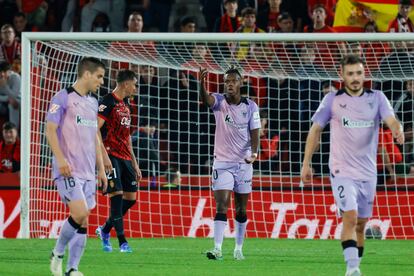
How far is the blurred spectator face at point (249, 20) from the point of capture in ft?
63.4

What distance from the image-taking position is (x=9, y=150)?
60.4ft

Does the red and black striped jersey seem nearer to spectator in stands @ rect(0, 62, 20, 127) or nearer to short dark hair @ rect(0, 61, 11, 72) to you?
short dark hair @ rect(0, 61, 11, 72)

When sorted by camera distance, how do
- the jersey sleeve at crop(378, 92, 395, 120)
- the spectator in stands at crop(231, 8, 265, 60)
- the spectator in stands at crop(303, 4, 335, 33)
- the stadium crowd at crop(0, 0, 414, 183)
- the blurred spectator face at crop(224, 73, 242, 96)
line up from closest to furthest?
the jersey sleeve at crop(378, 92, 395, 120)
the blurred spectator face at crop(224, 73, 242, 96)
the stadium crowd at crop(0, 0, 414, 183)
the spectator in stands at crop(231, 8, 265, 60)
the spectator in stands at crop(303, 4, 335, 33)

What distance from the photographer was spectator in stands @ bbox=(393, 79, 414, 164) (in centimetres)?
1817

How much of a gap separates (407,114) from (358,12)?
2070mm

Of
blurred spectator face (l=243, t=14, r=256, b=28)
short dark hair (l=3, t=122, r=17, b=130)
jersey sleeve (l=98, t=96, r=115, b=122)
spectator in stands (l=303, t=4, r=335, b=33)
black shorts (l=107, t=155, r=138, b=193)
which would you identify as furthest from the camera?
blurred spectator face (l=243, t=14, r=256, b=28)

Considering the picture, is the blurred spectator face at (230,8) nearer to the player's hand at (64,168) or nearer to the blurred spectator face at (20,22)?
the blurred spectator face at (20,22)

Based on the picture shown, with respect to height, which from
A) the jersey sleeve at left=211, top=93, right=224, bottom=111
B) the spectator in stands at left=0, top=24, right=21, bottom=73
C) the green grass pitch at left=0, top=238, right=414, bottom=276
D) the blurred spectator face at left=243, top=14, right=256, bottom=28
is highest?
the blurred spectator face at left=243, top=14, right=256, bottom=28

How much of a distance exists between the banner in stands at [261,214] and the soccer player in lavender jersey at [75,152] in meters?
6.98

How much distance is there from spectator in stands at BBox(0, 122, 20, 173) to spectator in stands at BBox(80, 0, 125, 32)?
10.9ft

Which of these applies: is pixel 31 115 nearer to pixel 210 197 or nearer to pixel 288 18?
pixel 210 197

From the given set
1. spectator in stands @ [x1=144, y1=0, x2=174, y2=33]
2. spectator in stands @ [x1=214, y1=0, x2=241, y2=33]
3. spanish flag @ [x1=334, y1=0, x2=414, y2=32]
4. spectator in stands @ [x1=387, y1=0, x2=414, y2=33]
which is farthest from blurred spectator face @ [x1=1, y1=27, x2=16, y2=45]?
spectator in stands @ [x1=387, y1=0, x2=414, y2=33]

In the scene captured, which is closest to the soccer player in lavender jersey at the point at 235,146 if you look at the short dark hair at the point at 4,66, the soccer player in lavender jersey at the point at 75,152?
the soccer player in lavender jersey at the point at 75,152

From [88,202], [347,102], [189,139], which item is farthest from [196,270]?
[189,139]
